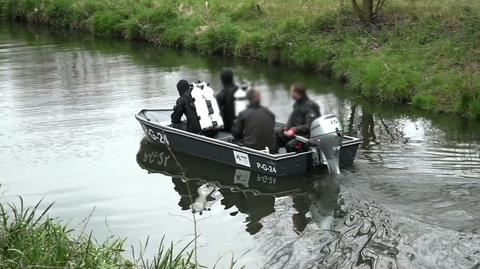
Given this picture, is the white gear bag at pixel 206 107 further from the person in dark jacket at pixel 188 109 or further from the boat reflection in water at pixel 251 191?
the boat reflection in water at pixel 251 191

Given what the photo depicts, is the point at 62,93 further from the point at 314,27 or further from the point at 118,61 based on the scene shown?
the point at 314,27

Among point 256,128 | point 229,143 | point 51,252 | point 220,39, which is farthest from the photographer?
point 220,39

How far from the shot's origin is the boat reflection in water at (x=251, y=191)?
9594 mm

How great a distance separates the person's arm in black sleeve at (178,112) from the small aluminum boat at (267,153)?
0.15 meters

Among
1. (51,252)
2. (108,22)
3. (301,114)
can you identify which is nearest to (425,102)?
(301,114)

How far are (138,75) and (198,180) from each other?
8653 millimetres

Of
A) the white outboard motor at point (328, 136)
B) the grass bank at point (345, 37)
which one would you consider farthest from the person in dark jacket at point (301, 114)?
the grass bank at point (345, 37)

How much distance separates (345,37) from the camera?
17.8 m

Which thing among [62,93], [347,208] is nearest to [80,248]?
[347,208]

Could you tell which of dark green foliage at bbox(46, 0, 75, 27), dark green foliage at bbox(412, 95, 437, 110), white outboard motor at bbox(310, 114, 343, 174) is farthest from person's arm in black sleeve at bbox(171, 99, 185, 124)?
dark green foliage at bbox(46, 0, 75, 27)

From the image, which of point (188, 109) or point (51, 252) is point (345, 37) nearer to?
point (188, 109)

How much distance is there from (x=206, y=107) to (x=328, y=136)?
264cm

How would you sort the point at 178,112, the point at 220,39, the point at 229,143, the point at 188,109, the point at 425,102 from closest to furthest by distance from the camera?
1. the point at 229,143
2. the point at 188,109
3. the point at 178,112
4. the point at 425,102
5. the point at 220,39

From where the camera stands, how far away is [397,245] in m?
8.10
